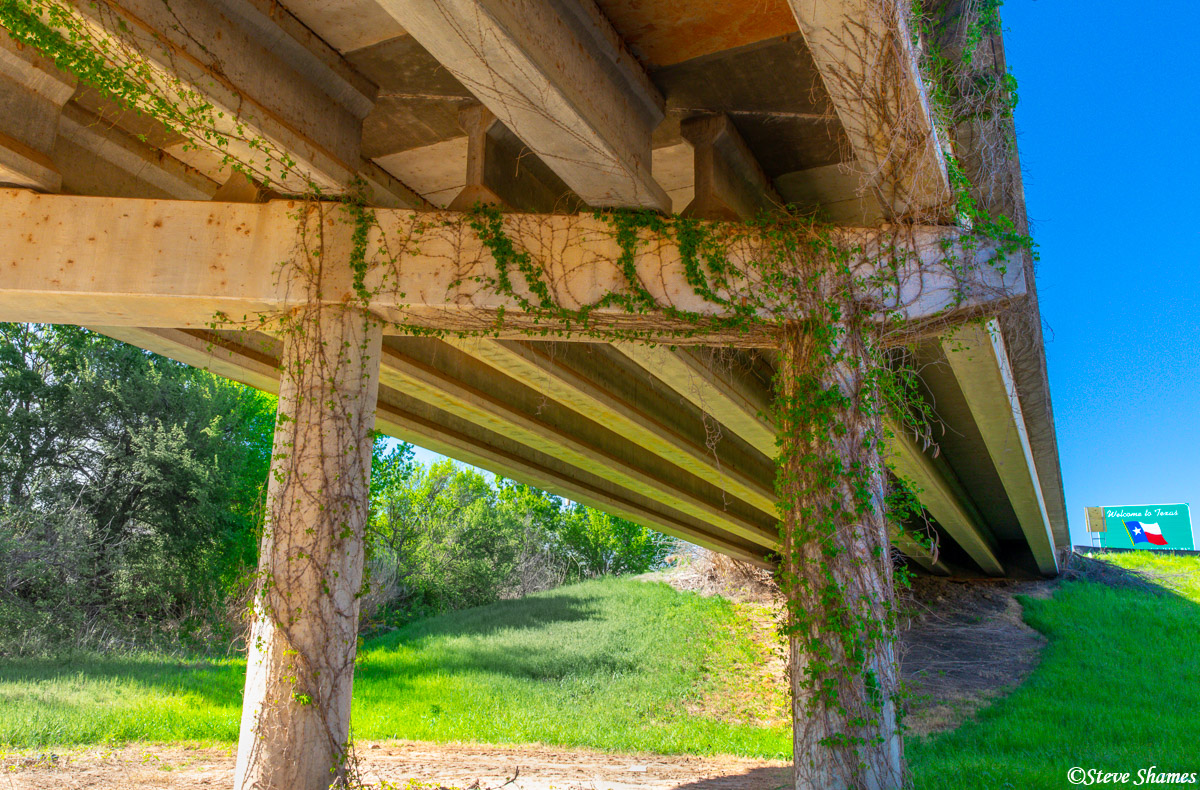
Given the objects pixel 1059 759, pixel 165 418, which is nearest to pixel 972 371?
pixel 1059 759

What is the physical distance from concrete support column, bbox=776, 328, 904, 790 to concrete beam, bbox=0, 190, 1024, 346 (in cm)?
78

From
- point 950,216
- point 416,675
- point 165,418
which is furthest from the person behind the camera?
point 165,418

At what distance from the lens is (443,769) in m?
8.37

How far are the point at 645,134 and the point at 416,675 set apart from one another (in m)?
13.0

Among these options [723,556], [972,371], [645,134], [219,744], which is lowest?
[219,744]

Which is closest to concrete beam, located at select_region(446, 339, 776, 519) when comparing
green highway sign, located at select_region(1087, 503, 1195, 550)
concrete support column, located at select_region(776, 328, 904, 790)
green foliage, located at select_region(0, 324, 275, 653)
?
concrete support column, located at select_region(776, 328, 904, 790)

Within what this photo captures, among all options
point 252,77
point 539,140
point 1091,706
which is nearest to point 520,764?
point 539,140

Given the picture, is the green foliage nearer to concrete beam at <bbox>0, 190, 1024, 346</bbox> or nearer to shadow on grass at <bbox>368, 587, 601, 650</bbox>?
shadow on grass at <bbox>368, 587, 601, 650</bbox>

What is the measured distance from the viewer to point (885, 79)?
173 inches

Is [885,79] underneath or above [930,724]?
above

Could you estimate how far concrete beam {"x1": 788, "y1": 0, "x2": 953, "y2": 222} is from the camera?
3.94 m

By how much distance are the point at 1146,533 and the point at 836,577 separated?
39.2 meters

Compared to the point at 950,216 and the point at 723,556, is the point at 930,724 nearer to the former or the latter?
the point at 950,216

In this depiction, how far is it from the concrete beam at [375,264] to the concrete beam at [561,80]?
1.93 ft
